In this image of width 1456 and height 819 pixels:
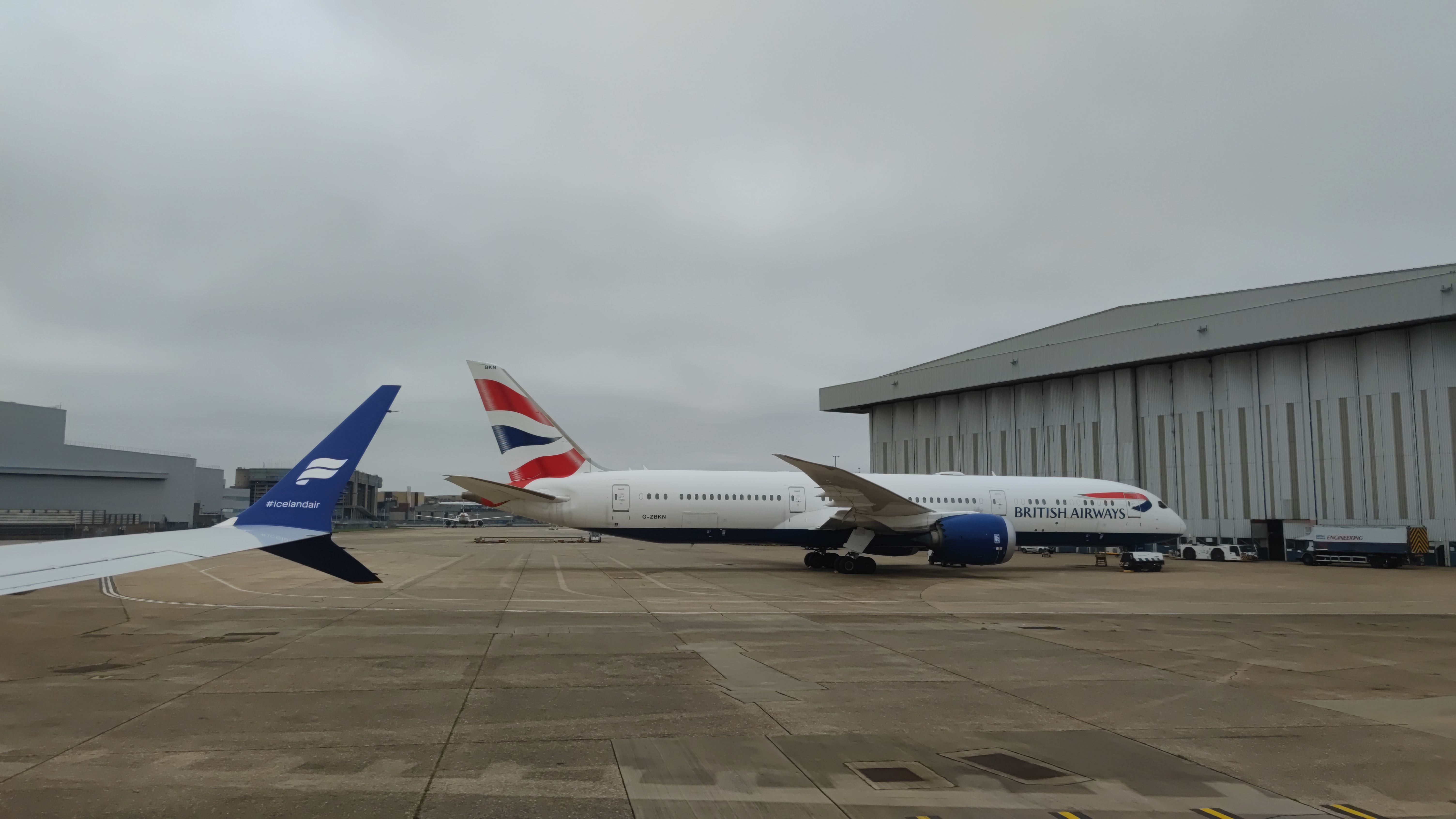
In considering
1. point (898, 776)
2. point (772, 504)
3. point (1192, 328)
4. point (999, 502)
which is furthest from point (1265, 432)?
point (898, 776)

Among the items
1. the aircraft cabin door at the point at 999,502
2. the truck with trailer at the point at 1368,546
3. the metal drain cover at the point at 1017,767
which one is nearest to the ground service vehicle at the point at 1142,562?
the aircraft cabin door at the point at 999,502

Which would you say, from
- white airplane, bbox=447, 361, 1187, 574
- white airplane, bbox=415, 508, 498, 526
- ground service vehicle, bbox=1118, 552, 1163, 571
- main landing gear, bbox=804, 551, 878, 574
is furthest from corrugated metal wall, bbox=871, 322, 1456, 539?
white airplane, bbox=415, 508, 498, 526

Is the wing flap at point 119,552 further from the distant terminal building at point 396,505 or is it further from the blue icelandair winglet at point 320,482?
the distant terminal building at point 396,505

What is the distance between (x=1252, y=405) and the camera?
118ft

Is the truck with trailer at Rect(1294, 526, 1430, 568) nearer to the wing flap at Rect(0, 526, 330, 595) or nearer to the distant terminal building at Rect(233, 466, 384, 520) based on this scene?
the wing flap at Rect(0, 526, 330, 595)

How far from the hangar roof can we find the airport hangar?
7cm

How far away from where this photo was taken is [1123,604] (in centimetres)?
1675

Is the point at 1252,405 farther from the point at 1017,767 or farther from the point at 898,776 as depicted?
the point at 898,776

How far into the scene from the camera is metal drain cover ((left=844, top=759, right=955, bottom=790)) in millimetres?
5289

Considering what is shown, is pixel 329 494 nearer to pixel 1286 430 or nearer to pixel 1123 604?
pixel 1123 604

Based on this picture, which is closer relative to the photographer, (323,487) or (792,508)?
(323,487)

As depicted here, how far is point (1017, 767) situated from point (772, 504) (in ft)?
61.8

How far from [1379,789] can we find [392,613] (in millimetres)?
13188

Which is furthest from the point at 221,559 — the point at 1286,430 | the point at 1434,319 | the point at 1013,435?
the point at 1434,319
